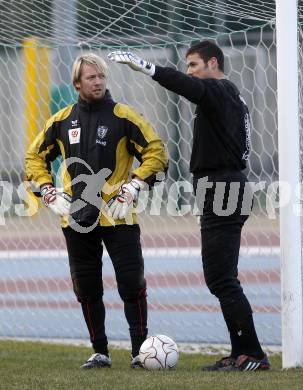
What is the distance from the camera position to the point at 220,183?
17.5 feet

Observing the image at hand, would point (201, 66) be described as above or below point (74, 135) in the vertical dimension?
above

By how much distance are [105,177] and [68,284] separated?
441 centimetres

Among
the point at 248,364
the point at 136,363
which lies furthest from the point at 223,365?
the point at 136,363

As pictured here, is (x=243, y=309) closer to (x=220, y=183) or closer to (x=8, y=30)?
(x=220, y=183)

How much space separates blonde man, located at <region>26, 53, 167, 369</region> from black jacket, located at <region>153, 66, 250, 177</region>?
32cm

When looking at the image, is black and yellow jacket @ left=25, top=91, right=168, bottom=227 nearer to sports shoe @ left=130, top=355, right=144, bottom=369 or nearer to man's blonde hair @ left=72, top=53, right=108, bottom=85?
man's blonde hair @ left=72, top=53, right=108, bottom=85

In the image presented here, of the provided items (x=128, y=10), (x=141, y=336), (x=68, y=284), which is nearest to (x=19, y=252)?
(x=68, y=284)

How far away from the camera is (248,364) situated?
5.38 m

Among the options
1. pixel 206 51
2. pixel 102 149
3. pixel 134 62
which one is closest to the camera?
pixel 134 62

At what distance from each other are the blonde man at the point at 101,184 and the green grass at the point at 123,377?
0.29m

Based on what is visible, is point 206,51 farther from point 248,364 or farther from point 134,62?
point 248,364

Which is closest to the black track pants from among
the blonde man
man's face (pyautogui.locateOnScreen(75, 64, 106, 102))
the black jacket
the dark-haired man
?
the blonde man

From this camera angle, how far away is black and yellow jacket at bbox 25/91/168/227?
559cm

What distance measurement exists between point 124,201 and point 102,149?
32 cm
